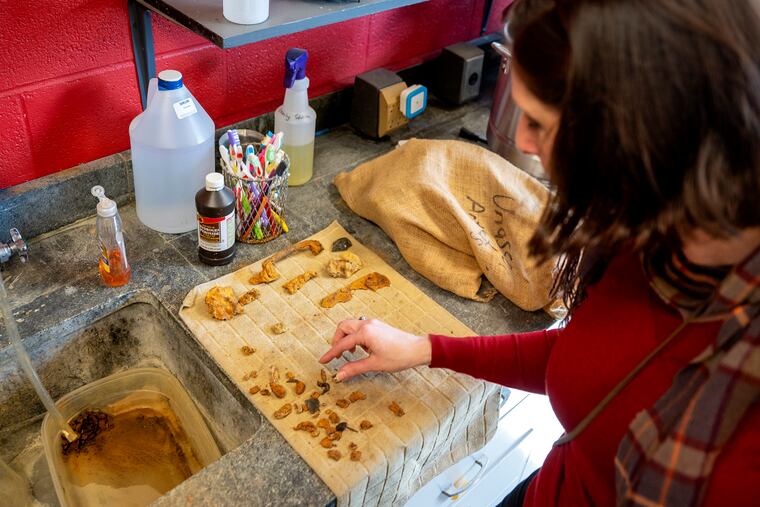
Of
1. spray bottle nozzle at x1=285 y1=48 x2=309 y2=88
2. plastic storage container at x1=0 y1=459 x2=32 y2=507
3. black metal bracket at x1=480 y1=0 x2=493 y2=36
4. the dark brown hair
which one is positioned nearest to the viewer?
the dark brown hair

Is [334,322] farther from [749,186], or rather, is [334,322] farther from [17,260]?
[749,186]

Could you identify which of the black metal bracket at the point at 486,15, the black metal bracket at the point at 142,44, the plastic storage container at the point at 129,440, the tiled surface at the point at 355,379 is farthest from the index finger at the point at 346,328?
the black metal bracket at the point at 486,15

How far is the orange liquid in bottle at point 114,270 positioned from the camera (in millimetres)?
1048

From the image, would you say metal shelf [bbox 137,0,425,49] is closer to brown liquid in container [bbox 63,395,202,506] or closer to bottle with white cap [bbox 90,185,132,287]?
bottle with white cap [bbox 90,185,132,287]

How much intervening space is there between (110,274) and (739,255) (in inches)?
35.9

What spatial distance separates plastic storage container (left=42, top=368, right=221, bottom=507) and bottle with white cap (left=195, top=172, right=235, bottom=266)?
8.8 inches

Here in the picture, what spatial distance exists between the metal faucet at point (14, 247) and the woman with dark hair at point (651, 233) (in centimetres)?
84

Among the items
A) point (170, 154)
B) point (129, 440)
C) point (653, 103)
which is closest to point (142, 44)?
point (170, 154)

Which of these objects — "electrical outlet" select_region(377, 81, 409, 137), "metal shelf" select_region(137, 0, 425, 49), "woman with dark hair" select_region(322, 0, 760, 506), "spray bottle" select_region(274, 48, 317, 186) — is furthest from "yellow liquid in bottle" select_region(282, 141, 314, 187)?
"woman with dark hair" select_region(322, 0, 760, 506)

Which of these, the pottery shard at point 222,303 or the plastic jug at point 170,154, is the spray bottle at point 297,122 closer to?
the plastic jug at point 170,154

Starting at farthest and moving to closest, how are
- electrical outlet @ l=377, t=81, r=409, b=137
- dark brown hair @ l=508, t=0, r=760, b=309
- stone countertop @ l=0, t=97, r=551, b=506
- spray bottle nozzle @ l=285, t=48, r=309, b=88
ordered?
1. electrical outlet @ l=377, t=81, r=409, b=137
2. spray bottle nozzle @ l=285, t=48, r=309, b=88
3. stone countertop @ l=0, t=97, r=551, b=506
4. dark brown hair @ l=508, t=0, r=760, b=309

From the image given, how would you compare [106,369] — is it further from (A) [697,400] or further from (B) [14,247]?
(A) [697,400]

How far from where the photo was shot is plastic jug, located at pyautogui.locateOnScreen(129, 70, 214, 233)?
1079 mm

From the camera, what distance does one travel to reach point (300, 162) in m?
1.33
